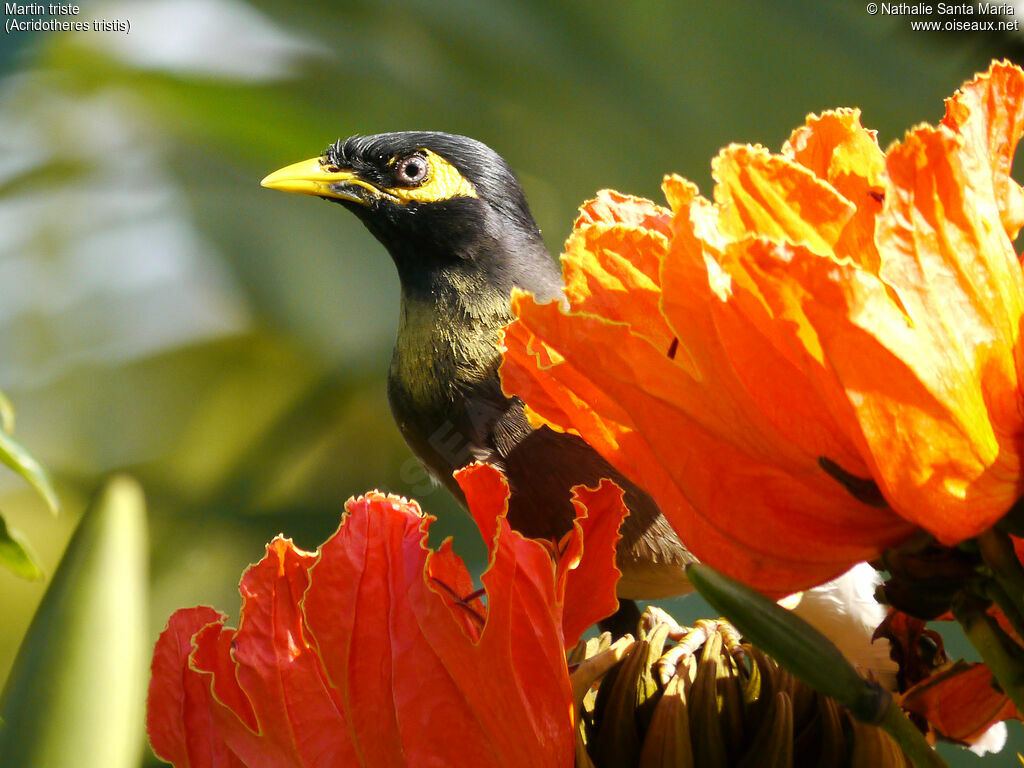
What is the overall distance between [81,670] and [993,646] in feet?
1.57

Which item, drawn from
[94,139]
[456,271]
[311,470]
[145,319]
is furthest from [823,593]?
[94,139]

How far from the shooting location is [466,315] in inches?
30.0

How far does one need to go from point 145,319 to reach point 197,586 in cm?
27

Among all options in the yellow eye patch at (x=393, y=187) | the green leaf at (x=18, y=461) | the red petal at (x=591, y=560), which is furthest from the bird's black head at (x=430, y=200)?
the red petal at (x=591, y=560)

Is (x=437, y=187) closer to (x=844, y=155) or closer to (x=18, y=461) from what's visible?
(x=18, y=461)

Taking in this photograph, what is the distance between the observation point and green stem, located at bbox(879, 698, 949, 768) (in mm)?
182

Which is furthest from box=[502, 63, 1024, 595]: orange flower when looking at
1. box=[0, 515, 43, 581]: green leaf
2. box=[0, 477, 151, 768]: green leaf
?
box=[0, 477, 151, 768]: green leaf

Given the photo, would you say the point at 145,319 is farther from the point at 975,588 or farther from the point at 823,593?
the point at 975,588

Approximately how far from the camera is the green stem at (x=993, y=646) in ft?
0.58

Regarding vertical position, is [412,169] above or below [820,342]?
below

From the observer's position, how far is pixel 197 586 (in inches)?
44.1

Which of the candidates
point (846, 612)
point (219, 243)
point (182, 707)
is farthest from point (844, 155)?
point (219, 243)

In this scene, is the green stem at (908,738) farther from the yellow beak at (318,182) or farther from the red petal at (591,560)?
the yellow beak at (318,182)

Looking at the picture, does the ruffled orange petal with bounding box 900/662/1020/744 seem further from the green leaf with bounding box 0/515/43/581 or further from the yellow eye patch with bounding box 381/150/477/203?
the yellow eye patch with bounding box 381/150/477/203
